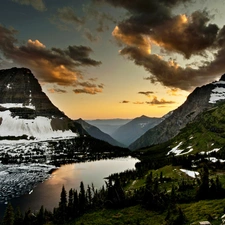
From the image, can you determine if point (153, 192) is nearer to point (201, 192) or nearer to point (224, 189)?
point (201, 192)

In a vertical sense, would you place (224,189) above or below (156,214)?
above

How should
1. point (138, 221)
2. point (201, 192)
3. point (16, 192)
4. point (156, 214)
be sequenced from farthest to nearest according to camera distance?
point (16, 192), point (201, 192), point (156, 214), point (138, 221)

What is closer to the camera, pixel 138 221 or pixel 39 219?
pixel 138 221

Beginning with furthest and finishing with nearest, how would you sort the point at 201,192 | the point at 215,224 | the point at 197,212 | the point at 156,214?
the point at 201,192
the point at 156,214
the point at 197,212
the point at 215,224

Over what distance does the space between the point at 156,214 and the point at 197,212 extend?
2038 cm

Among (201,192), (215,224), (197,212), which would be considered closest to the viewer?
(215,224)

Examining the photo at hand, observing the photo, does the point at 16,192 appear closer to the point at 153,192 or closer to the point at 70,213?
the point at 70,213

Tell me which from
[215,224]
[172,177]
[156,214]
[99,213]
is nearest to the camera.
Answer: [215,224]

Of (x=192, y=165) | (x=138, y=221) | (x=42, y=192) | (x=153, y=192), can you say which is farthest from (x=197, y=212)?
(x=42, y=192)

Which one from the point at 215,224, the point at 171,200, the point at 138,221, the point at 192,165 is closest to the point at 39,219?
the point at 138,221

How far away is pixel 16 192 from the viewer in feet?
575

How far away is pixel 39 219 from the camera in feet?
373

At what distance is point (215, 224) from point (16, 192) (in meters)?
145

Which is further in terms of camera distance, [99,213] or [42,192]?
[42,192]
